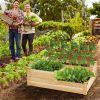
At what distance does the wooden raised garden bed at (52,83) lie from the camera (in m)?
5.07

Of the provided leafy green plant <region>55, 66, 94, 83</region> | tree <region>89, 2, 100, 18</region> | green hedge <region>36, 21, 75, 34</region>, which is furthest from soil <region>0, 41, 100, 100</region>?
tree <region>89, 2, 100, 18</region>

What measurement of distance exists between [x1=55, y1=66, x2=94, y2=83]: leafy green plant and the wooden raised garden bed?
0.07m

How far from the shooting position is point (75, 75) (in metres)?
5.27

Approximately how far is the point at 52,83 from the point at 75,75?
1.35 ft

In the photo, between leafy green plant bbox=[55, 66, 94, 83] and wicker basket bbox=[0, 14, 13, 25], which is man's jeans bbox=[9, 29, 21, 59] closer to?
wicker basket bbox=[0, 14, 13, 25]

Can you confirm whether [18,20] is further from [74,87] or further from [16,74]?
[74,87]

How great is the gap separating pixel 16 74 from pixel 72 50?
117 cm

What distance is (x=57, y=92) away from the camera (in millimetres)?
5500

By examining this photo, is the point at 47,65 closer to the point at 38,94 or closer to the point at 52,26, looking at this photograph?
the point at 38,94

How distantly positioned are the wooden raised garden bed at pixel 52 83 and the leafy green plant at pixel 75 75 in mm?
74

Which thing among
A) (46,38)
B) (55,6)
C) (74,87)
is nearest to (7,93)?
(74,87)

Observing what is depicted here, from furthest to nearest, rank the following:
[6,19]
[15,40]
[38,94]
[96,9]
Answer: [96,9]
[15,40]
[6,19]
[38,94]

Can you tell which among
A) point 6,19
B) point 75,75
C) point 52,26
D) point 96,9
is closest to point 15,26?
point 6,19

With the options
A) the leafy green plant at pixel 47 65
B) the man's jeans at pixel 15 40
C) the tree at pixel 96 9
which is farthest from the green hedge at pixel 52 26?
the leafy green plant at pixel 47 65
